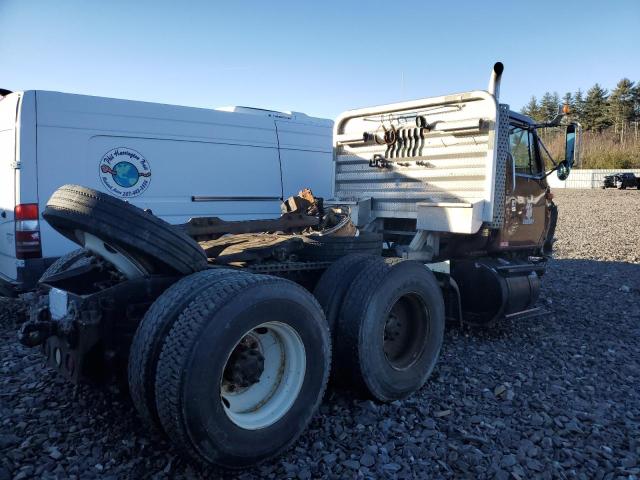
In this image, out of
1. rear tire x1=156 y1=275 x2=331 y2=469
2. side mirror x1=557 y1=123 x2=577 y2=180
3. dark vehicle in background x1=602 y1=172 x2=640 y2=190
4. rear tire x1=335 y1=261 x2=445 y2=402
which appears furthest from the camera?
dark vehicle in background x1=602 y1=172 x2=640 y2=190

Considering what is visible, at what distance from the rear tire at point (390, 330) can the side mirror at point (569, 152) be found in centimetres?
305

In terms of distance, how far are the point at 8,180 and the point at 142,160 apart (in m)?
1.48

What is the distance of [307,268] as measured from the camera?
3.78 meters

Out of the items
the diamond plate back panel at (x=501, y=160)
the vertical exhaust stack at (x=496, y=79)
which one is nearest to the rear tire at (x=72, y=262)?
the diamond plate back panel at (x=501, y=160)

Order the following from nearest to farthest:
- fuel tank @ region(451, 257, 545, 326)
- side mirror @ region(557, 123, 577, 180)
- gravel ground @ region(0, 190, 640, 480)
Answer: gravel ground @ region(0, 190, 640, 480), fuel tank @ region(451, 257, 545, 326), side mirror @ region(557, 123, 577, 180)

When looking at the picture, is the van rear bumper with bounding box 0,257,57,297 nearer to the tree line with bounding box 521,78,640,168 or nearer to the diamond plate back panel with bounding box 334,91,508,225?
the diamond plate back panel with bounding box 334,91,508,225

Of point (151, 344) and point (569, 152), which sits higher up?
point (569, 152)

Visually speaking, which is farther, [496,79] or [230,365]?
[496,79]

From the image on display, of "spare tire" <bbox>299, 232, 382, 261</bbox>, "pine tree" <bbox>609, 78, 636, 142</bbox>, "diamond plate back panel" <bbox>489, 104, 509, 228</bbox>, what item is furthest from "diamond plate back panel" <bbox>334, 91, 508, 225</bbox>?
"pine tree" <bbox>609, 78, 636, 142</bbox>

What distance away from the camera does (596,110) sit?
71.3 metres

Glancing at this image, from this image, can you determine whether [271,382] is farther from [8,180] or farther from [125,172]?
[8,180]

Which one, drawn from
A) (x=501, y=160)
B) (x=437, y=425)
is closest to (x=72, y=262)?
(x=437, y=425)

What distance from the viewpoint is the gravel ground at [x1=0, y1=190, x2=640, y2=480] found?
2.81 metres

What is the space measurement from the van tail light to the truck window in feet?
17.3
